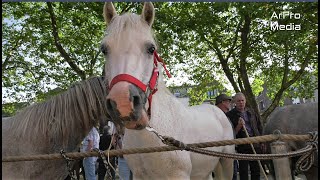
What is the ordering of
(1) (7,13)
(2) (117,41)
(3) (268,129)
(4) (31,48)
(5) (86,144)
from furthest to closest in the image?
1. (4) (31,48)
2. (1) (7,13)
3. (5) (86,144)
4. (3) (268,129)
5. (2) (117,41)

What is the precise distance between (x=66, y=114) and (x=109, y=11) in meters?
0.91

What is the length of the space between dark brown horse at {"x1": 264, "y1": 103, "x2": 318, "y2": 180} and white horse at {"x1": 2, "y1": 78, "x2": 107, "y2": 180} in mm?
3276

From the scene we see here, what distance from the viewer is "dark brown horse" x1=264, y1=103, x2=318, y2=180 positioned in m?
5.41

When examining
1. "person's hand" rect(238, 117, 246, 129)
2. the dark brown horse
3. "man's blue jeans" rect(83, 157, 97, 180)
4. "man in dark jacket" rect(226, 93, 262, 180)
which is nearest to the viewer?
the dark brown horse

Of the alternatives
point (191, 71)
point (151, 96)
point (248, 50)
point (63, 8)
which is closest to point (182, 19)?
point (248, 50)

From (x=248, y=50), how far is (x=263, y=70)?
1757 mm

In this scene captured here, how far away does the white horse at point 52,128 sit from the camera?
2928 millimetres

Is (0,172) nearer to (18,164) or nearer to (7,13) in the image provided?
(18,164)

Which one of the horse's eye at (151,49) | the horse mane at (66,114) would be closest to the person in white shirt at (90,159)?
the horse mane at (66,114)

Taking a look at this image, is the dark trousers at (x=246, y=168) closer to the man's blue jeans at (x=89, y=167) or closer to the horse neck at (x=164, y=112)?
the horse neck at (x=164, y=112)

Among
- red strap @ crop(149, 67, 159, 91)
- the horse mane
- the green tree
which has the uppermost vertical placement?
the green tree

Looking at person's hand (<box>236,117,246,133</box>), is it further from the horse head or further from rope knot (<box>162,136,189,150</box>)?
rope knot (<box>162,136,189,150</box>)

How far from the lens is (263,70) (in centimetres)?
1488

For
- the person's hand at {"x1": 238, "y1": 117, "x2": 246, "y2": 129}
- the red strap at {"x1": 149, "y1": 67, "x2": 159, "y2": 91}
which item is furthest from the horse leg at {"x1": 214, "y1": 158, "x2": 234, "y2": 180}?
the red strap at {"x1": 149, "y1": 67, "x2": 159, "y2": 91}
